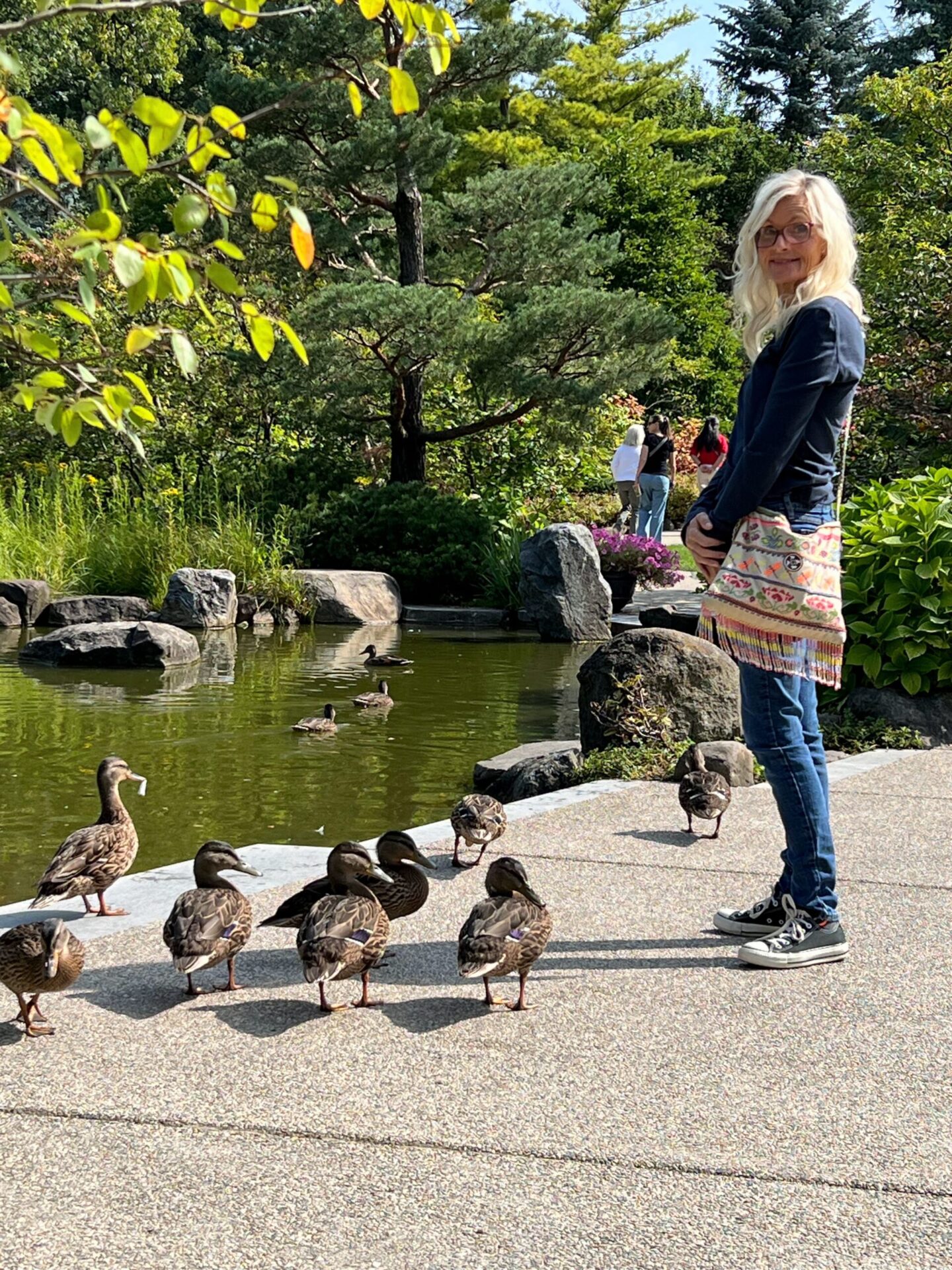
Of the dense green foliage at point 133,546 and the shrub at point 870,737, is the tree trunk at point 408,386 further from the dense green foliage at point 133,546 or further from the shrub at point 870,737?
the shrub at point 870,737

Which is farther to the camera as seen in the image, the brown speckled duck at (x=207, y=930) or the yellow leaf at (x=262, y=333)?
the brown speckled duck at (x=207, y=930)

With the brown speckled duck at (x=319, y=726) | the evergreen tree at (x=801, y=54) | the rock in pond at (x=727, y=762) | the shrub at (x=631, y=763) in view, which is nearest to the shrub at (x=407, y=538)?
the brown speckled duck at (x=319, y=726)

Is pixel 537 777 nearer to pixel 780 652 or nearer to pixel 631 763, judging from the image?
pixel 631 763

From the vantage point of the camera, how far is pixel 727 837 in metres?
6.43

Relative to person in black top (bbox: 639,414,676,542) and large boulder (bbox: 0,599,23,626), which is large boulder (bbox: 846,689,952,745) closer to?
→ person in black top (bbox: 639,414,676,542)

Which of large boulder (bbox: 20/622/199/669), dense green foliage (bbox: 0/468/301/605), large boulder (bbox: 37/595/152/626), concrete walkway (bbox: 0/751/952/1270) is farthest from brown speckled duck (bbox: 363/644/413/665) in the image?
concrete walkway (bbox: 0/751/952/1270)

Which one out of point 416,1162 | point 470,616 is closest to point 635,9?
point 470,616

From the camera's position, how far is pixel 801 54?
5225 cm

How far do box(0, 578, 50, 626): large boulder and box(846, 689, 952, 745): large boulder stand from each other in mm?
11993

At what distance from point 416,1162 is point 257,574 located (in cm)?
1629

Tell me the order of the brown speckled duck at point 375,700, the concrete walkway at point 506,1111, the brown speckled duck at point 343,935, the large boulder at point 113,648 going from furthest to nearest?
the large boulder at point 113,648, the brown speckled duck at point 375,700, the brown speckled duck at point 343,935, the concrete walkway at point 506,1111

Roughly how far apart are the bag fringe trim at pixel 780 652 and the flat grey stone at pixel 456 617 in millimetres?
13835

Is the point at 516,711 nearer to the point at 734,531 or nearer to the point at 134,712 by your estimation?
the point at 134,712

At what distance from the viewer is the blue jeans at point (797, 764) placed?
451 centimetres
